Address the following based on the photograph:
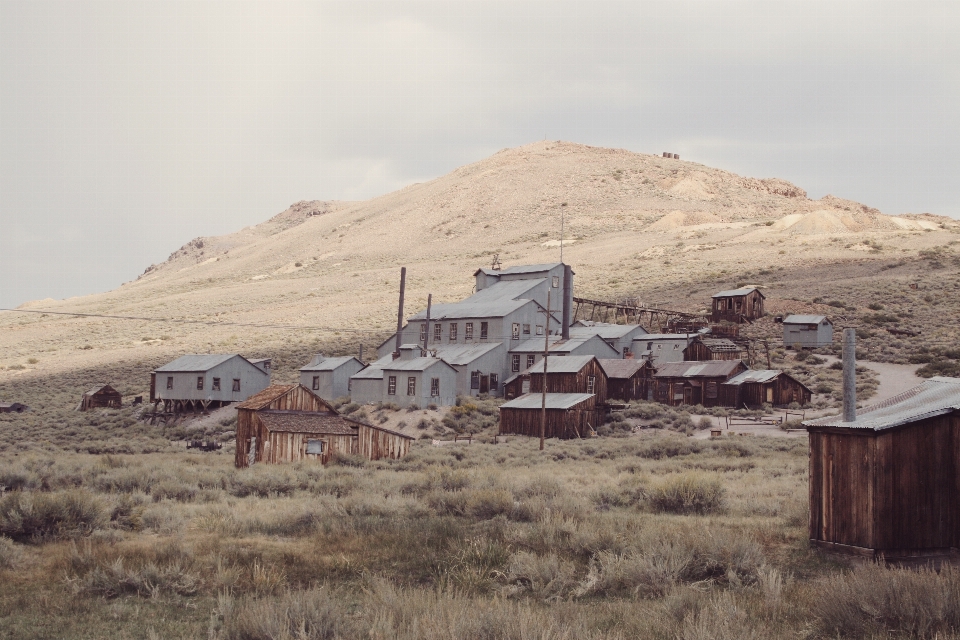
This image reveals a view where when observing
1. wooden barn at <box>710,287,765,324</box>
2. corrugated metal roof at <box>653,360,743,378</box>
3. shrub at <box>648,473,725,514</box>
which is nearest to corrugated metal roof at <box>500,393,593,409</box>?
corrugated metal roof at <box>653,360,743,378</box>

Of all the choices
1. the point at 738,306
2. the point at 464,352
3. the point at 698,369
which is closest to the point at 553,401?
the point at 698,369

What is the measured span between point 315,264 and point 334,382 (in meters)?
85.1

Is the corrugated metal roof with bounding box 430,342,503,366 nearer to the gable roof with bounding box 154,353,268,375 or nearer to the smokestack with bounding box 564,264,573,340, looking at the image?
the smokestack with bounding box 564,264,573,340

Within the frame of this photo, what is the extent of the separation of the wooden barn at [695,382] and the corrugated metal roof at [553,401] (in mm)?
7742

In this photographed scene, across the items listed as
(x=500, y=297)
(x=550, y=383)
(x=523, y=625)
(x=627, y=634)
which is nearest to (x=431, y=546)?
(x=627, y=634)

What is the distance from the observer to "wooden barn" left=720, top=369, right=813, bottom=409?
5038 cm

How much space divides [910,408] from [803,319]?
1979 inches

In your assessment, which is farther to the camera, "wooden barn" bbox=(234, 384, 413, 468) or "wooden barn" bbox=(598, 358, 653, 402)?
"wooden barn" bbox=(598, 358, 653, 402)

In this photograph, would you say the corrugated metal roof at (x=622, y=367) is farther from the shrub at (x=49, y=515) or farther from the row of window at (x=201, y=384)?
the shrub at (x=49, y=515)

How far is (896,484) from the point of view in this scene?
13.1 m

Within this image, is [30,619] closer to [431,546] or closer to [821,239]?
[431,546]

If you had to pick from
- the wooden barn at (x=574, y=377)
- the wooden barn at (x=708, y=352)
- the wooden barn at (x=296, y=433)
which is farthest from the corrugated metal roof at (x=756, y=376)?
the wooden barn at (x=296, y=433)

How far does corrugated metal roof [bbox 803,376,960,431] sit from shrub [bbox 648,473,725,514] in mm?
3685

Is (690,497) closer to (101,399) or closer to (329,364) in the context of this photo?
(329,364)
